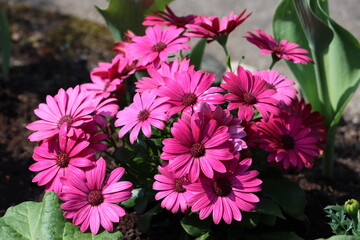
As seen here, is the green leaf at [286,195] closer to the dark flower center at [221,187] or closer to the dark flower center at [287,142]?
the dark flower center at [287,142]

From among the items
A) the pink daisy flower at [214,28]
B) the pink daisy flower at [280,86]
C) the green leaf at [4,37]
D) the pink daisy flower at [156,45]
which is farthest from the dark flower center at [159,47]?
the green leaf at [4,37]

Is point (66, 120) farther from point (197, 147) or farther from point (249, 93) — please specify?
point (249, 93)

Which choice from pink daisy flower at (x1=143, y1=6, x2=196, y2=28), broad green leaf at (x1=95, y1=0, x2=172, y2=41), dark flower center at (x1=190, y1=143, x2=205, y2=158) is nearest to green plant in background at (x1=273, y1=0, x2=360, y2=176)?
pink daisy flower at (x1=143, y1=6, x2=196, y2=28)

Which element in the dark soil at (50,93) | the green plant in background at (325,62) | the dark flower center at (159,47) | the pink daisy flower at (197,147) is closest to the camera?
the pink daisy flower at (197,147)

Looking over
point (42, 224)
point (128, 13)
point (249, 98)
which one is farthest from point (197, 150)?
point (128, 13)

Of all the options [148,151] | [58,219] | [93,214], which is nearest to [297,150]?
A: [148,151]
